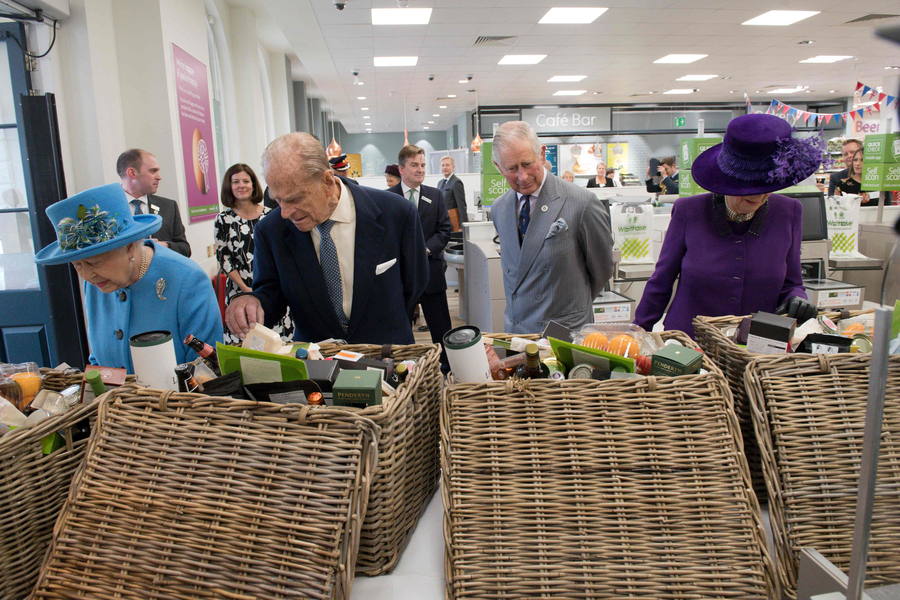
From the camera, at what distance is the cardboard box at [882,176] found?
4023 millimetres

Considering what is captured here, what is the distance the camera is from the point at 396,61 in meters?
10.1

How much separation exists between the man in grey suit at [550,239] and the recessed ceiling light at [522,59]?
26.6 ft

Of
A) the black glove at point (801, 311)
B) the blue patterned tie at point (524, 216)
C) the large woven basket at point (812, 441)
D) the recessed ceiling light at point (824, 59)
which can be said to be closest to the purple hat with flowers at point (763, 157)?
the black glove at point (801, 311)

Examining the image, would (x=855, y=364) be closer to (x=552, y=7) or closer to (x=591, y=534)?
(x=591, y=534)

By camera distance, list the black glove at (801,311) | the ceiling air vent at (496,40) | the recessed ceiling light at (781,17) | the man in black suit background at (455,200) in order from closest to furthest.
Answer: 1. the black glove at (801,311)
2. the man in black suit background at (455,200)
3. the recessed ceiling light at (781,17)
4. the ceiling air vent at (496,40)

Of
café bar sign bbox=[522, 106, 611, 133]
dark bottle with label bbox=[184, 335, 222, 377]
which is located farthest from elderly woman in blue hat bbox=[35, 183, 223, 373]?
café bar sign bbox=[522, 106, 611, 133]

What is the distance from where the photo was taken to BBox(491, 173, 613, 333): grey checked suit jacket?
8.00 ft

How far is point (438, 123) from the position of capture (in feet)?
72.9

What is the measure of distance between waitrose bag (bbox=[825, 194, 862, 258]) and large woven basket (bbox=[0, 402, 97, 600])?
4.46m

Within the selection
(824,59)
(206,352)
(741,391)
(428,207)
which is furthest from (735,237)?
(824,59)

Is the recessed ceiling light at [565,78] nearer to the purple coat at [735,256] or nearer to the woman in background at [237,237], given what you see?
the woman in background at [237,237]

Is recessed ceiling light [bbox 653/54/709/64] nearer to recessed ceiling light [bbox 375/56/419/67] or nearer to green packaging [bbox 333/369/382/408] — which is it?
recessed ceiling light [bbox 375/56/419/67]

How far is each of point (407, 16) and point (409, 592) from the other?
303 inches

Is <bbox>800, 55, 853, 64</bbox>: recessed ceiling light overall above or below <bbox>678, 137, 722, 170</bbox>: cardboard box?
above
